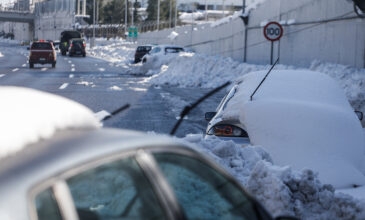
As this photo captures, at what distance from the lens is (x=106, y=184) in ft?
6.09

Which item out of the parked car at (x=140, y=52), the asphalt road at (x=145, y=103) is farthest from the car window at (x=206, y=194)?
the parked car at (x=140, y=52)

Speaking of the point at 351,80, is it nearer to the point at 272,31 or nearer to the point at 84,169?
the point at 272,31

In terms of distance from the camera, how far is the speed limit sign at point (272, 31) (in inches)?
846

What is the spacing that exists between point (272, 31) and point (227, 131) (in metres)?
15.6

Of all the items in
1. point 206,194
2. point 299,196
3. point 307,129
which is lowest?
point 299,196

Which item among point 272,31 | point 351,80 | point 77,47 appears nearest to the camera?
point 351,80

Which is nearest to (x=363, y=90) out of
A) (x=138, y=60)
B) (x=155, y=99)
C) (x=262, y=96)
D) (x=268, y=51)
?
(x=155, y=99)

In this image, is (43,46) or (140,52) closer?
(43,46)

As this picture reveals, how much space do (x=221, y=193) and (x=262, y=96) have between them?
174 inches

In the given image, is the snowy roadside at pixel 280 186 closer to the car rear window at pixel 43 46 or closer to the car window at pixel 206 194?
the car window at pixel 206 194

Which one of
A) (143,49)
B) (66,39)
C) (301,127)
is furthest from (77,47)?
(301,127)

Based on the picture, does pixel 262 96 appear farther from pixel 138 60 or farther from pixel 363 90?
pixel 138 60

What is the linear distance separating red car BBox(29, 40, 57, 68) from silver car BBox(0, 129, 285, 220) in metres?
36.6

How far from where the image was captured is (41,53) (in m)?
38.3
